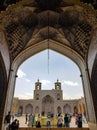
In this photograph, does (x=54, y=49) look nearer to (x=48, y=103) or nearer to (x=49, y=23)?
(x=49, y=23)

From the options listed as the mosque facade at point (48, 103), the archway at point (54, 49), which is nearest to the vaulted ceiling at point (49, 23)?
the archway at point (54, 49)

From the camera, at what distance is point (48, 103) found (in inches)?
1197

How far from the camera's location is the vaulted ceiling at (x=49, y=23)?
6.24 m

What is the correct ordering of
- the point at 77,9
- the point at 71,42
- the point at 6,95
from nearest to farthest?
the point at 77,9 < the point at 6,95 < the point at 71,42

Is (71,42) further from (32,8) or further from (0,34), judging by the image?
(0,34)

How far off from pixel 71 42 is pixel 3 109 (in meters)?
5.77

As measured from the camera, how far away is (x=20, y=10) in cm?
651

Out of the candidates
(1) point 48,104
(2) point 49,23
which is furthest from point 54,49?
(1) point 48,104

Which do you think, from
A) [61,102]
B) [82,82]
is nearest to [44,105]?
[61,102]

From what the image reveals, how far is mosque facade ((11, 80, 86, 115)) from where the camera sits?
29.5 metres

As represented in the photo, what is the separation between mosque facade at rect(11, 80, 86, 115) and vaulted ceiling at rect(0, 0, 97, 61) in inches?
869

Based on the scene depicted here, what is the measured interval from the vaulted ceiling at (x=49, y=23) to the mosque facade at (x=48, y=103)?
72.4 feet

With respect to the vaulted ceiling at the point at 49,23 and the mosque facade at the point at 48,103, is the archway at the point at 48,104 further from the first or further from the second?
the vaulted ceiling at the point at 49,23

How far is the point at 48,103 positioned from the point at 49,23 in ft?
83.0
